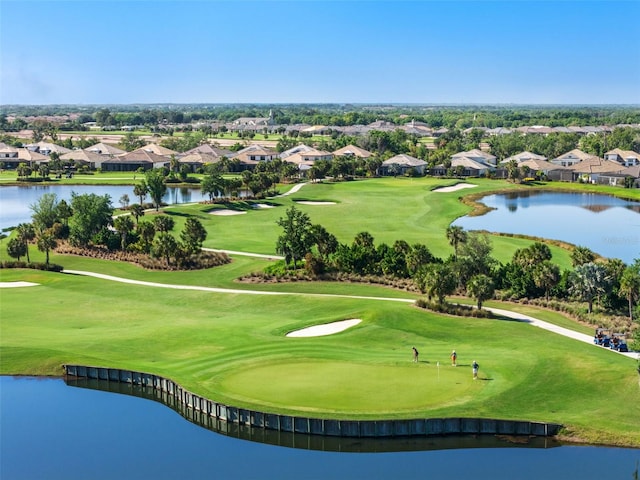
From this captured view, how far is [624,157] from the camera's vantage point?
552 ft

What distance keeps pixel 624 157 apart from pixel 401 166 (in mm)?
46811

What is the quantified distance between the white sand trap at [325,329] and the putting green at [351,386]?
6154 millimetres

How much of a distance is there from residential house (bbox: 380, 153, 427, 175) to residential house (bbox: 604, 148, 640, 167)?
3982cm

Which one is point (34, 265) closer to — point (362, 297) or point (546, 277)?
point (362, 297)

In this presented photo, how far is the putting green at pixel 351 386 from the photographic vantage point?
37062 mm

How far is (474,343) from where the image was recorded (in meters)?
46.8

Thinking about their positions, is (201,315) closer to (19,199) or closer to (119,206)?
(119,206)

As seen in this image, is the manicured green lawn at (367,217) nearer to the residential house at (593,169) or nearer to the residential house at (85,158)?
the residential house at (593,169)

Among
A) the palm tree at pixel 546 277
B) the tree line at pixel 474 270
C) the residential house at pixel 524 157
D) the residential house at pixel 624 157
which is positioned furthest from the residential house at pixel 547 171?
the palm tree at pixel 546 277

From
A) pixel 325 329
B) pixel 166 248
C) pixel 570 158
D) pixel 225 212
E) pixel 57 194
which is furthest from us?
pixel 570 158

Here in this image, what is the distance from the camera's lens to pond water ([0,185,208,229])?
112m

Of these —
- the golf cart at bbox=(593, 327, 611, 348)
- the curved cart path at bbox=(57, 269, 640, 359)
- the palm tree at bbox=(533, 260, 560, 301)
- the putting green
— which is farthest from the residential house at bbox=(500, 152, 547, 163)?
the putting green

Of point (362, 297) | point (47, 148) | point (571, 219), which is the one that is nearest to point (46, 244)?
point (362, 297)

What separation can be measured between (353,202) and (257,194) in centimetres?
1497
